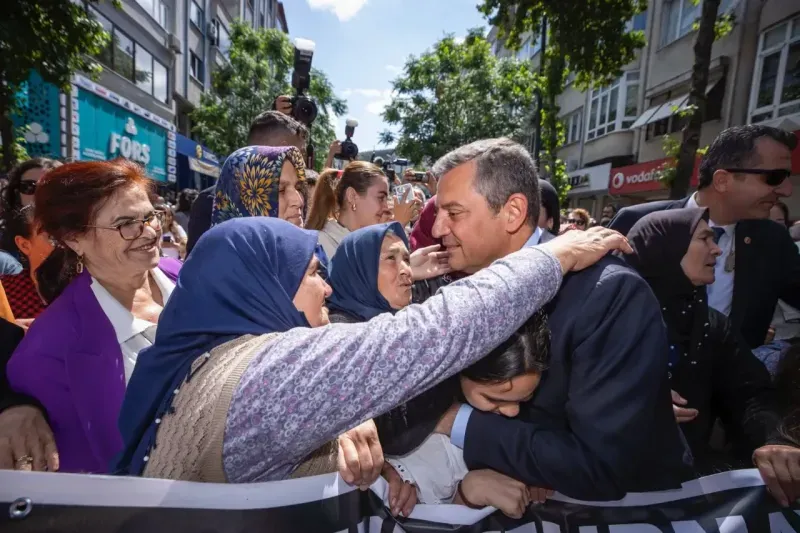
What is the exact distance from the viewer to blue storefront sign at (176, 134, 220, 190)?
23237mm

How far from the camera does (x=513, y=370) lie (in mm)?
1368

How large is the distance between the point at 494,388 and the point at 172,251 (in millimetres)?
5329

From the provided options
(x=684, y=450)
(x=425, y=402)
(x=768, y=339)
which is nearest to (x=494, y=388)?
(x=425, y=402)

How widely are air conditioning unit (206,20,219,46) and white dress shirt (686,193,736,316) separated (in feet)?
98.4

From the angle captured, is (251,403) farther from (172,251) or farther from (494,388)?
(172,251)

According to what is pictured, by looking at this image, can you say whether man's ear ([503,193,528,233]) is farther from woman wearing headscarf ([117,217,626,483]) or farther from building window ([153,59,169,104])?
building window ([153,59,169,104])

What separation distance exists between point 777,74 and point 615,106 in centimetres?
908

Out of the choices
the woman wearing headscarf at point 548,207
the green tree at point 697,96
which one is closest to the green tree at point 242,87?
the green tree at point 697,96

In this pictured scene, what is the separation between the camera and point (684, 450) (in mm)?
1472

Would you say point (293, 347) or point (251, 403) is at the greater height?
point (293, 347)

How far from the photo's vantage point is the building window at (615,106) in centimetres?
1978

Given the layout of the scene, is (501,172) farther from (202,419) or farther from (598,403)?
(202,419)

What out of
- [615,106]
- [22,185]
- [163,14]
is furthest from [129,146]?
[615,106]

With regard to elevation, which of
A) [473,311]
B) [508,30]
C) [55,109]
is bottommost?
[473,311]
